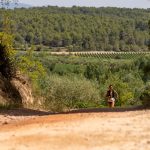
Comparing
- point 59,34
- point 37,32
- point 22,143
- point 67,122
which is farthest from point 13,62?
point 59,34

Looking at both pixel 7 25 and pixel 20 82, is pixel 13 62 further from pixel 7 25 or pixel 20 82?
pixel 7 25

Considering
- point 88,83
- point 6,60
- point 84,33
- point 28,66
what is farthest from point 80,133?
point 84,33

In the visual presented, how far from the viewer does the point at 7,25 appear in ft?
86.9

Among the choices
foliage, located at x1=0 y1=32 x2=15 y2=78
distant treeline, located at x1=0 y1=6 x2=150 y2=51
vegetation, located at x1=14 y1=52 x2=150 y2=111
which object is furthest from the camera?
distant treeline, located at x1=0 y1=6 x2=150 y2=51

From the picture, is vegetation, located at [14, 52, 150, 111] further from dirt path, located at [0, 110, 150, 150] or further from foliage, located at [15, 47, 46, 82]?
dirt path, located at [0, 110, 150, 150]

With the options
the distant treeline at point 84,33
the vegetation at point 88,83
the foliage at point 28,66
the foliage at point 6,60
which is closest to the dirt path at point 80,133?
the vegetation at point 88,83

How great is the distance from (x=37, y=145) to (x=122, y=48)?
99911 mm

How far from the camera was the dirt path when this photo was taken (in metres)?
11.0

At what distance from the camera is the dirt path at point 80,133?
11016 millimetres

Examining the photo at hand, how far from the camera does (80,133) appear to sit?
12383mm

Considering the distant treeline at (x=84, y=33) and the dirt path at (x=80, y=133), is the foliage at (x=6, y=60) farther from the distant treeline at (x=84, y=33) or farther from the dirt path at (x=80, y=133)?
the distant treeline at (x=84, y=33)

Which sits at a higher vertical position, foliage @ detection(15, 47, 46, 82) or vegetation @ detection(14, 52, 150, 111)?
foliage @ detection(15, 47, 46, 82)

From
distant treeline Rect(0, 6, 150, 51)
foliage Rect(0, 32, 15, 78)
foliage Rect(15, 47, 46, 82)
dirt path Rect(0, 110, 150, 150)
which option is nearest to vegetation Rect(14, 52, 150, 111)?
foliage Rect(15, 47, 46, 82)

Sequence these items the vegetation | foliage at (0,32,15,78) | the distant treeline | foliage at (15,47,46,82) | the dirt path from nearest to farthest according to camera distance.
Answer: the dirt path, foliage at (0,32,15,78), foliage at (15,47,46,82), the vegetation, the distant treeline
